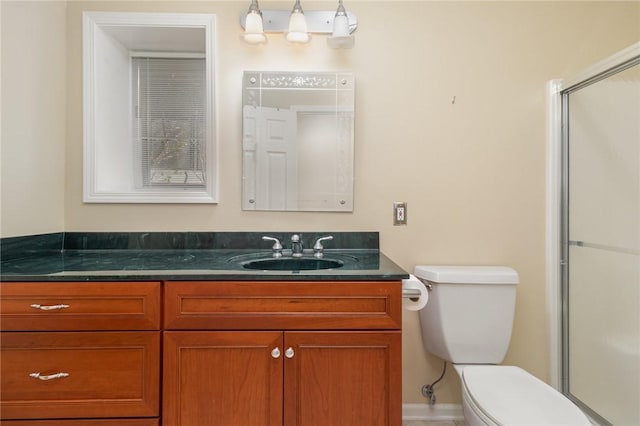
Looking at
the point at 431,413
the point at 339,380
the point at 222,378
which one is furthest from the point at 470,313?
the point at 222,378

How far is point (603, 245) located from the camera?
1.56m

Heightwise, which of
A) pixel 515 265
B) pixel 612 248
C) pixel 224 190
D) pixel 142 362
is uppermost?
pixel 224 190

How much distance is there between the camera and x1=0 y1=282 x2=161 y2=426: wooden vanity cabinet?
3.75 feet

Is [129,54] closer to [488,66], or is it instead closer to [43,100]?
[43,100]

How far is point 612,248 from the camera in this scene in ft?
5.02

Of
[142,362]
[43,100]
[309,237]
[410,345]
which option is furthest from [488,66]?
[43,100]

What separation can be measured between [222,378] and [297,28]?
4.99 ft

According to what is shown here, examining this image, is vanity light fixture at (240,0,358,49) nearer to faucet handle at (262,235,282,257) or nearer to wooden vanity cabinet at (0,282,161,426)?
faucet handle at (262,235,282,257)

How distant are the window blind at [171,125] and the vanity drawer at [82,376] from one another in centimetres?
91

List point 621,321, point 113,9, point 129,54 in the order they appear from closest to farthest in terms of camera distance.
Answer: point 621,321
point 113,9
point 129,54

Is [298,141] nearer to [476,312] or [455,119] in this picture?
[455,119]

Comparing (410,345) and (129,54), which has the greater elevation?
(129,54)

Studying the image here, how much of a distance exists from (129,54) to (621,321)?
2756mm

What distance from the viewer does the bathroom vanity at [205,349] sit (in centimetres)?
115
